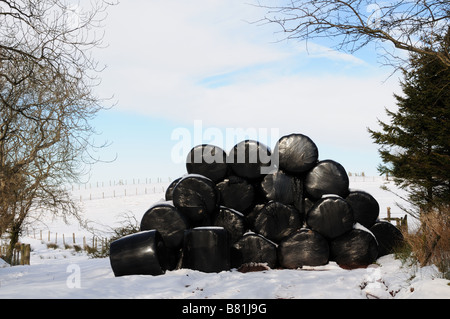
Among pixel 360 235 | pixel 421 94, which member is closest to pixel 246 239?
pixel 360 235

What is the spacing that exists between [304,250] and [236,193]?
5.93 ft

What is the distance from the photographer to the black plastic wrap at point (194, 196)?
8.15m

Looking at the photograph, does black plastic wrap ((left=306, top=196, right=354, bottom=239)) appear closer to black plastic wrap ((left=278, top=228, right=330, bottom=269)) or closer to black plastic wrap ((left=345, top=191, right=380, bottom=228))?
black plastic wrap ((left=278, top=228, right=330, bottom=269))

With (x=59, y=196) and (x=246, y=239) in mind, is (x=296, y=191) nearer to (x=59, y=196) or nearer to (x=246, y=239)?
(x=246, y=239)

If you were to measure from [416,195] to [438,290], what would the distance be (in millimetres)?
13486

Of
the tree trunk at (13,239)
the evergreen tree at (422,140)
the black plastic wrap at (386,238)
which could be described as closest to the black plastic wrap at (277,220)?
the black plastic wrap at (386,238)

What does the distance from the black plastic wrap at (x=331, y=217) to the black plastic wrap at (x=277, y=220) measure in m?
0.32

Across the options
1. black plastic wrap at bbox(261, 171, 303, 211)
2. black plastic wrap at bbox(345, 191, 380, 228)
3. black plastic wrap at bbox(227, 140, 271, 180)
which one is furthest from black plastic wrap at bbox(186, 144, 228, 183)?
black plastic wrap at bbox(345, 191, 380, 228)

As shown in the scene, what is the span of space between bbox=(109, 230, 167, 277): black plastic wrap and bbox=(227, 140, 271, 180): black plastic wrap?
93.1 inches

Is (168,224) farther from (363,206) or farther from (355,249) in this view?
(363,206)

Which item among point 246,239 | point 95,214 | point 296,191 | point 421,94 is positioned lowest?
point 95,214

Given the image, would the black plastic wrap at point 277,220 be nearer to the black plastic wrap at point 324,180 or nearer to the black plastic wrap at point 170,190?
the black plastic wrap at point 324,180

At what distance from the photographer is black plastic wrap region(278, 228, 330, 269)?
8.18 m
